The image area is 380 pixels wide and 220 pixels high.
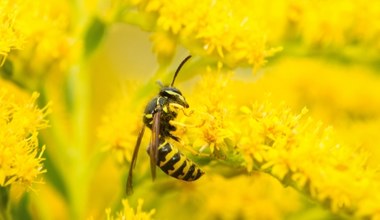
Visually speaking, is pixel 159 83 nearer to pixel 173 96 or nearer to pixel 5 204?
pixel 173 96

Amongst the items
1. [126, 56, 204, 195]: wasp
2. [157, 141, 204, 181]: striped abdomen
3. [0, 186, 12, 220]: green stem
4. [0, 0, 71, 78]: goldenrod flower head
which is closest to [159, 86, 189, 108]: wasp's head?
[126, 56, 204, 195]: wasp

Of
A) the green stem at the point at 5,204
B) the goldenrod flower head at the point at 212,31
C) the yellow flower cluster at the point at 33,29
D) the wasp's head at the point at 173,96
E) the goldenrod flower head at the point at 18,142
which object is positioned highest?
the goldenrod flower head at the point at 212,31

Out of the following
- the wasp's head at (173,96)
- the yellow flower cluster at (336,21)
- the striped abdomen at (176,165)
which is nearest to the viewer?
the striped abdomen at (176,165)

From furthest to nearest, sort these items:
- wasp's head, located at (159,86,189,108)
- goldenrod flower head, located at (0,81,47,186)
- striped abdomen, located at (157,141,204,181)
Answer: wasp's head, located at (159,86,189,108) → striped abdomen, located at (157,141,204,181) → goldenrod flower head, located at (0,81,47,186)

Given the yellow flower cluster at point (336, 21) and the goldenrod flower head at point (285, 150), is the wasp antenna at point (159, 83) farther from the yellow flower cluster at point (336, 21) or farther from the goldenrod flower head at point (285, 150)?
the yellow flower cluster at point (336, 21)

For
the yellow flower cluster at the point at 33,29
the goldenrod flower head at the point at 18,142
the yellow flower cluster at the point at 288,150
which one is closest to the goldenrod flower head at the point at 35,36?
the yellow flower cluster at the point at 33,29

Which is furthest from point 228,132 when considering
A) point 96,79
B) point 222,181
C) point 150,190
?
point 96,79

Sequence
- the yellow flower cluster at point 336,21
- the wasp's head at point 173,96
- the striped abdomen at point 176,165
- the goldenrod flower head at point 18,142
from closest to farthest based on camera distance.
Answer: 1. the goldenrod flower head at point 18,142
2. the striped abdomen at point 176,165
3. the wasp's head at point 173,96
4. the yellow flower cluster at point 336,21

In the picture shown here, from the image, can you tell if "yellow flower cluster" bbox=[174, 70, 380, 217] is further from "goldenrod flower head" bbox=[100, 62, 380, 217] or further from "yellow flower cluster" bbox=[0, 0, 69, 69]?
"yellow flower cluster" bbox=[0, 0, 69, 69]
